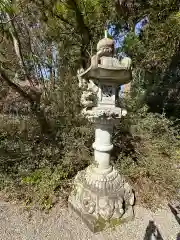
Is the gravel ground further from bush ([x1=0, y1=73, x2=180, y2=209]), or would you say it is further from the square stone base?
bush ([x1=0, y1=73, x2=180, y2=209])

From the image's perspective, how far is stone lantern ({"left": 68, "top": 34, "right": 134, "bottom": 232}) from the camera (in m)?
2.34

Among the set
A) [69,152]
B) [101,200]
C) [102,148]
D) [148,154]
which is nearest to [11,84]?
[69,152]

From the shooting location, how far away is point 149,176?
342cm

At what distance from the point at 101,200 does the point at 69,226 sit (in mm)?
518

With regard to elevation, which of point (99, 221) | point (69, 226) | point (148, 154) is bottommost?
point (69, 226)

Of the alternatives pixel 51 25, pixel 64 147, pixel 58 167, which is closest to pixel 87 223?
pixel 58 167

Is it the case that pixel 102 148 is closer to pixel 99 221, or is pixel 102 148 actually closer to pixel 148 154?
pixel 99 221

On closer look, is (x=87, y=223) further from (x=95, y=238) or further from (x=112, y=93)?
(x=112, y=93)

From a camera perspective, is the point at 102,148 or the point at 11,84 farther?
the point at 11,84

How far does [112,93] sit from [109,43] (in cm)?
55

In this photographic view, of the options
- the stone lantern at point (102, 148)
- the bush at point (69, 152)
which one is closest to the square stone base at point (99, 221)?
the stone lantern at point (102, 148)

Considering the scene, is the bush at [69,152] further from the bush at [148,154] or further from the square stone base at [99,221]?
the square stone base at [99,221]

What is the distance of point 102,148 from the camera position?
275 cm

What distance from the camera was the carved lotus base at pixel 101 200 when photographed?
2.70 metres
